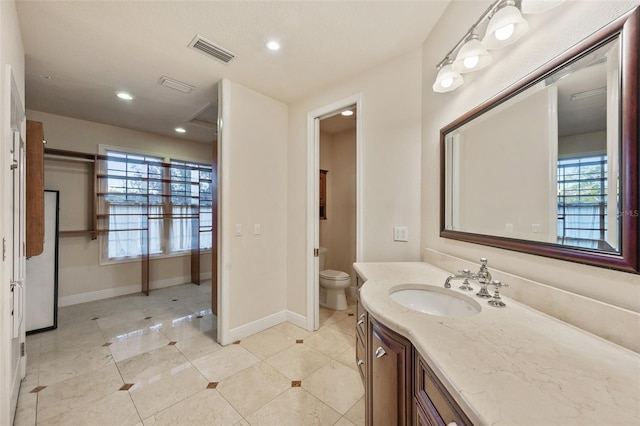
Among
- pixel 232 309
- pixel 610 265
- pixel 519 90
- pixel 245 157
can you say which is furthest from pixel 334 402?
pixel 245 157

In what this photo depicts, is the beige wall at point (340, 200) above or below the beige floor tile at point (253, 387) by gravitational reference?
above

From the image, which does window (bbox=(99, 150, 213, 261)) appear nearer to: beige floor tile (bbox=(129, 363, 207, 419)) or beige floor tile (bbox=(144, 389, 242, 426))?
beige floor tile (bbox=(129, 363, 207, 419))

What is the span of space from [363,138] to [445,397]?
1997mm

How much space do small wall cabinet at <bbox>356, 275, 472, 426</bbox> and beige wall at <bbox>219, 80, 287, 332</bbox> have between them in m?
1.68

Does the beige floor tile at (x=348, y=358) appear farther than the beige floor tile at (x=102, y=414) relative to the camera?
Yes

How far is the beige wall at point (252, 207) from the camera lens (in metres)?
2.44

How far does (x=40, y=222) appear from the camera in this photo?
2002 millimetres

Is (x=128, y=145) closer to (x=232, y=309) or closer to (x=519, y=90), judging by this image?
(x=232, y=309)

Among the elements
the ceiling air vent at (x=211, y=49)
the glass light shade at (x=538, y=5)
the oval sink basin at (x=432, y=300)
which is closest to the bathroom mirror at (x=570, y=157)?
the glass light shade at (x=538, y=5)

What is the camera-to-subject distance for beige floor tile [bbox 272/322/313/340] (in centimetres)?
259

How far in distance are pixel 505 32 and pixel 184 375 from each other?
2.88 meters

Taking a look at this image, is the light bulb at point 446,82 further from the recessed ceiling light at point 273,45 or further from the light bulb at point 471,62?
the recessed ceiling light at point 273,45

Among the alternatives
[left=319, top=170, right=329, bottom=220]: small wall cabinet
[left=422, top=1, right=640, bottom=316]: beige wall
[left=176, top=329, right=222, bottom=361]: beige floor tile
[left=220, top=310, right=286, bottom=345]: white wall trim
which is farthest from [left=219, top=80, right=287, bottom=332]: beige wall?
[left=422, top=1, right=640, bottom=316]: beige wall

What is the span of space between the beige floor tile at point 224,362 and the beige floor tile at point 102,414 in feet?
1.59
